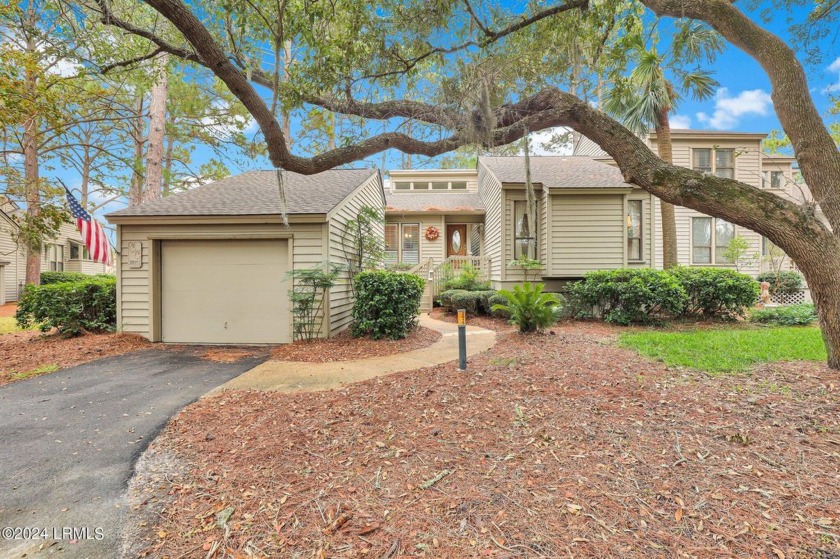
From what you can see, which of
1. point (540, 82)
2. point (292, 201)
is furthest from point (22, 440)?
point (540, 82)

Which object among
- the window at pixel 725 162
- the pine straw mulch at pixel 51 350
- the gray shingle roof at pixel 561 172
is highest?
the window at pixel 725 162

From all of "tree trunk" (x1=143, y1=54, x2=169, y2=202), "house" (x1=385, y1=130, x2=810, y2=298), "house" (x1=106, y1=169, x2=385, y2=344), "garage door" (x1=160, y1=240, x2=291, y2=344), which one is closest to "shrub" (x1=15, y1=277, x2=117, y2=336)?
"house" (x1=106, y1=169, x2=385, y2=344)

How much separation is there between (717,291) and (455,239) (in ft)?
31.6

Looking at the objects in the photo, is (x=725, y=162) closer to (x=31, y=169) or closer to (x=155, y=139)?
(x=155, y=139)

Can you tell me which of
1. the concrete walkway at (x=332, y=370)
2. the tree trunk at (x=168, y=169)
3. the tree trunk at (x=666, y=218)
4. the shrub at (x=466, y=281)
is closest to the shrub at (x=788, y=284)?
the tree trunk at (x=666, y=218)

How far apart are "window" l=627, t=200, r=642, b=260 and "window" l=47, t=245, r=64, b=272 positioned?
28.5 m

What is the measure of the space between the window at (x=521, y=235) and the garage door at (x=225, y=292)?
6732 mm

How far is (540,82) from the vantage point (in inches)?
215

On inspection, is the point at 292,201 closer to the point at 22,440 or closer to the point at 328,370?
the point at 328,370

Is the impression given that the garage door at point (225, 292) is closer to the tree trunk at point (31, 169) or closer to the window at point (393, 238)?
the tree trunk at point (31, 169)

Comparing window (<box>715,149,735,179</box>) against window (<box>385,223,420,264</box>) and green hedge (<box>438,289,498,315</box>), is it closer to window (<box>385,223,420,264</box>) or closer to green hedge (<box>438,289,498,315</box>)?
green hedge (<box>438,289,498,315</box>)

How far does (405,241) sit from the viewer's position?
51.7 feet

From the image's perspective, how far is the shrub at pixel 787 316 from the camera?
8.37 m

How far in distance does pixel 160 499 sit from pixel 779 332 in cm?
985
